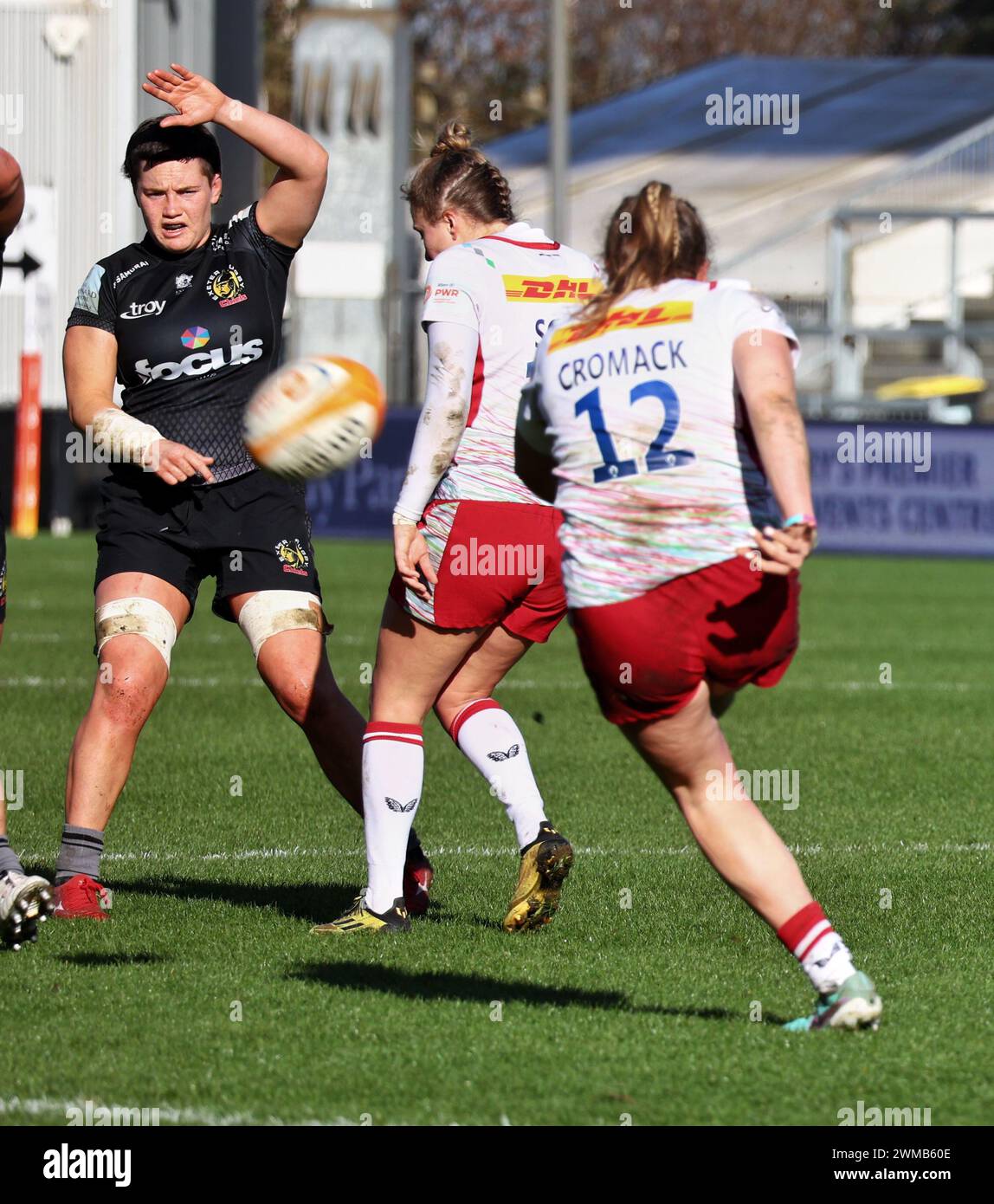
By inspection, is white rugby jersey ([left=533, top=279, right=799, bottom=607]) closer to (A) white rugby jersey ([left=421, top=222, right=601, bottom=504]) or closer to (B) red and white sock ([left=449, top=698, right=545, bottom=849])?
(A) white rugby jersey ([left=421, top=222, right=601, bottom=504])

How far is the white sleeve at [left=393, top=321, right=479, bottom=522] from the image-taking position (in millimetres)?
5613

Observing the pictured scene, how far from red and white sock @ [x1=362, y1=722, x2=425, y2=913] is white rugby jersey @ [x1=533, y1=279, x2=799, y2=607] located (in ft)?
4.57

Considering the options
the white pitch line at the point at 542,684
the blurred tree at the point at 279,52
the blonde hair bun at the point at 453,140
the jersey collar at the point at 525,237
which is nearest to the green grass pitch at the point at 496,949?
the white pitch line at the point at 542,684

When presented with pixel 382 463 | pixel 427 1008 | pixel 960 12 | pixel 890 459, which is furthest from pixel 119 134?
pixel 960 12

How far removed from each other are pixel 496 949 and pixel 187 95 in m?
2.50

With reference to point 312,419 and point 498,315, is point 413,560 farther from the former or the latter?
point 498,315

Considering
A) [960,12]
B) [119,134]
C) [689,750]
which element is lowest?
[689,750]

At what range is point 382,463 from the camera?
23.1m

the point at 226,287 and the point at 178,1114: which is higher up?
the point at 226,287

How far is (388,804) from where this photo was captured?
590 centimetres

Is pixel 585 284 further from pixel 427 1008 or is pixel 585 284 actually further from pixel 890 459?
pixel 890 459

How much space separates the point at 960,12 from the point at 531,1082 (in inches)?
2326

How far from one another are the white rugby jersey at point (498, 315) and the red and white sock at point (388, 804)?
0.70 metres

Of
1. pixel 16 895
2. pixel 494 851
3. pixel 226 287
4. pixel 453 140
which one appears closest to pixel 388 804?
pixel 16 895
